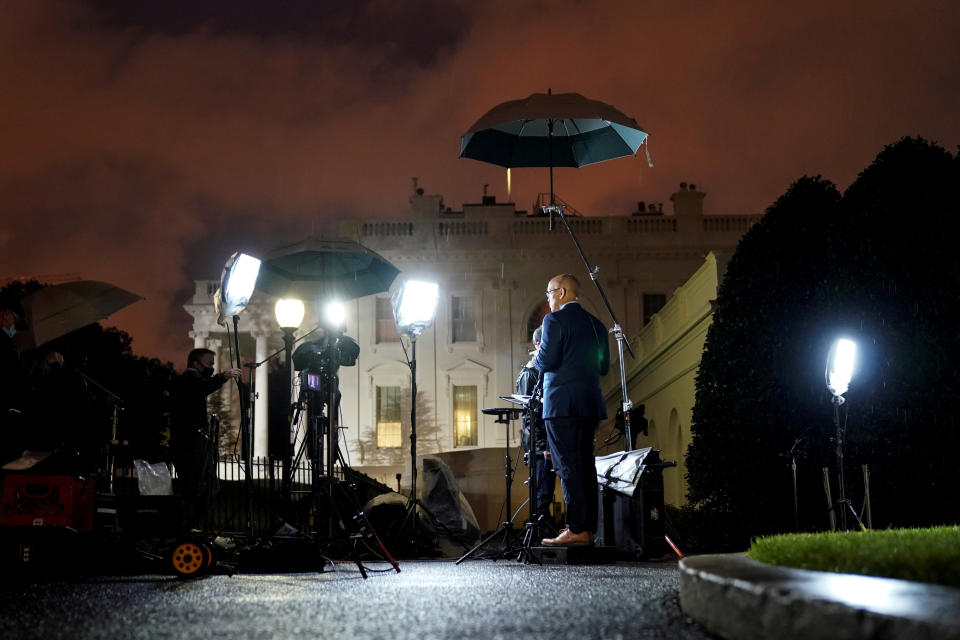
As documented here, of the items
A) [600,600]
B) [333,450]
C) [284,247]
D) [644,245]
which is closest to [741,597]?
[600,600]

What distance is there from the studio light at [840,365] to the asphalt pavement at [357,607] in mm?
4107

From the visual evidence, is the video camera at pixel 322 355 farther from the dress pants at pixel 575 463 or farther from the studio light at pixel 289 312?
the studio light at pixel 289 312

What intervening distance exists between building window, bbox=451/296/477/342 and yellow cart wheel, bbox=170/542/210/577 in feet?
102

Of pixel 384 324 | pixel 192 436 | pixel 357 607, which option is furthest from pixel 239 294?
pixel 384 324

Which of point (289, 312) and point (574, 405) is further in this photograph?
point (289, 312)

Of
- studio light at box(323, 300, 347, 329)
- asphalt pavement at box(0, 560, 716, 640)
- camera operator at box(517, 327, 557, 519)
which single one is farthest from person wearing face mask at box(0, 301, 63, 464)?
camera operator at box(517, 327, 557, 519)

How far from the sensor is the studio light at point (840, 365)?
377 inches

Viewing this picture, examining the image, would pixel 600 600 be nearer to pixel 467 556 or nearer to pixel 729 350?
pixel 467 556

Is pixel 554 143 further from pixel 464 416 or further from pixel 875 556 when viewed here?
pixel 464 416

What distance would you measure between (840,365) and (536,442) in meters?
3.41

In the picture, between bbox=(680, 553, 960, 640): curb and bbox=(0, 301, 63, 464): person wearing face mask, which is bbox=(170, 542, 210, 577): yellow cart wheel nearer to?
bbox=(0, 301, 63, 464): person wearing face mask

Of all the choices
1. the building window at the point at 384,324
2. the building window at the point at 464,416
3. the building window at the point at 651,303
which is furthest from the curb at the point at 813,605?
the building window at the point at 651,303

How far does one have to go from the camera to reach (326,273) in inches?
389

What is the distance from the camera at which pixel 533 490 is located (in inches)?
308
